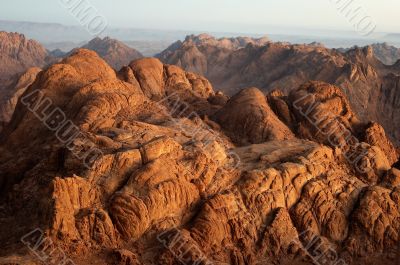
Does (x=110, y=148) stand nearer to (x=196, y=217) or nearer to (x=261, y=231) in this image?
(x=196, y=217)

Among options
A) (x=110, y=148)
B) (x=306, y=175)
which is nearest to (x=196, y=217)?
(x=110, y=148)

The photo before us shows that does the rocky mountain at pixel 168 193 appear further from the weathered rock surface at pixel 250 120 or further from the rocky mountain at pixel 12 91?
the rocky mountain at pixel 12 91

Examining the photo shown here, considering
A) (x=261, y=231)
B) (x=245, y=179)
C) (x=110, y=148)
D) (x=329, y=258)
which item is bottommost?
(x=329, y=258)

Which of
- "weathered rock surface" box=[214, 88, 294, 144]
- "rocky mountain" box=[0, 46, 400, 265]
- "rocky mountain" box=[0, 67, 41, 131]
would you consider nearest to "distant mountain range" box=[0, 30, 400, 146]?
"rocky mountain" box=[0, 67, 41, 131]

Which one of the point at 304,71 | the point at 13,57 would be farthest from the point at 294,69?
the point at 13,57

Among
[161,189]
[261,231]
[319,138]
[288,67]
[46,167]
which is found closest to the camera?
[161,189]

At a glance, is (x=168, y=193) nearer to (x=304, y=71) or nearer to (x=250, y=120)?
(x=250, y=120)

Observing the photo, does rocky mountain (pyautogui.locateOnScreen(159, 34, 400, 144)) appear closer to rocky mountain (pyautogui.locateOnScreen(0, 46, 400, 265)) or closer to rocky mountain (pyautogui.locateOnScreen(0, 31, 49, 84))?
rocky mountain (pyautogui.locateOnScreen(0, 31, 49, 84))
